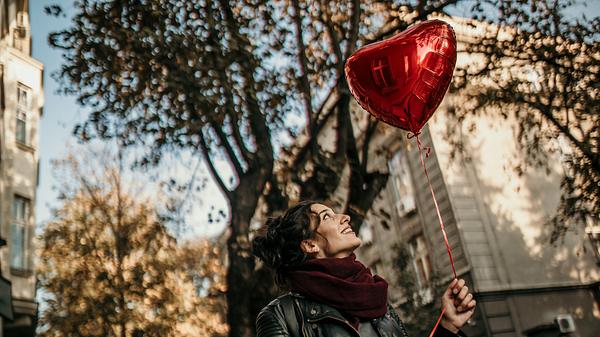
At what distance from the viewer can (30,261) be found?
16.2 meters

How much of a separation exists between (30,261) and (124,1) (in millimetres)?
10197

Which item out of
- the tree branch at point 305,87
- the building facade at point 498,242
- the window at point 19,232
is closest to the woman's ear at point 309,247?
the tree branch at point 305,87

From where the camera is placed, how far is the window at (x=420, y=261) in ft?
64.8

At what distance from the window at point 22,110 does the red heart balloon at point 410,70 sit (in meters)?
15.4

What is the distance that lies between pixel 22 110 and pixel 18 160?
182cm

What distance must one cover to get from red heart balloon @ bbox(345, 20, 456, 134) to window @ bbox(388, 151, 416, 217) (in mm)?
16605

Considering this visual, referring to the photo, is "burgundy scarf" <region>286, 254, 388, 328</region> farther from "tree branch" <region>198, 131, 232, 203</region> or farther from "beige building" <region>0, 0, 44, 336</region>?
"beige building" <region>0, 0, 44, 336</region>

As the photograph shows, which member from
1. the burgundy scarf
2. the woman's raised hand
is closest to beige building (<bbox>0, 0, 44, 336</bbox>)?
the burgundy scarf

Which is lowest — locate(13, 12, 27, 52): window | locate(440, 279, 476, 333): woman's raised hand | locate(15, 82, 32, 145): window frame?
locate(440, 279, 476, 333): woman's raised hand

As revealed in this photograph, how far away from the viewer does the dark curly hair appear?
2.89 metres

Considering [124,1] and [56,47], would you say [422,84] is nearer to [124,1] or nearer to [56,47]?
[124,1]

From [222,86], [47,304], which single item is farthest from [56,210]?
[222,86]

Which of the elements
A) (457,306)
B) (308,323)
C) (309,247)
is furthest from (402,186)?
(308,323)

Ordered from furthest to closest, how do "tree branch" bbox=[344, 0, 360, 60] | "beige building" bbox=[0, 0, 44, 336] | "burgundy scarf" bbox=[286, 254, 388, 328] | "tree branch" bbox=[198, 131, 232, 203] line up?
1. "beige building" bbox=[0, 0, 44, 336]
2. "tree branch" bbox=[198, 131, 232, 203]
3. "tree branch" bbox=[344, 0, 360, 60]
4. "burgundy scarf" bbox=[286, 254, 388, 328]
